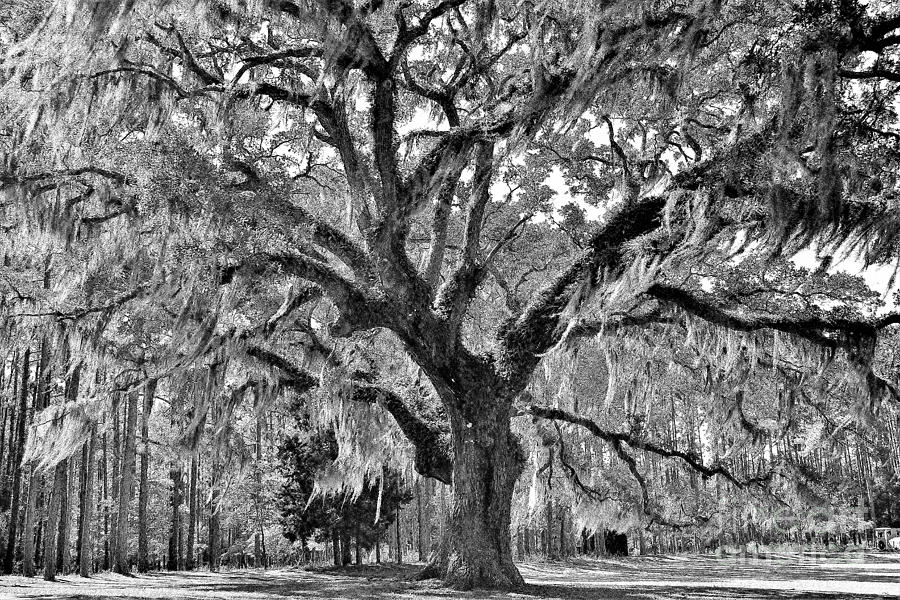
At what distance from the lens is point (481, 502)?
10734 millimetres

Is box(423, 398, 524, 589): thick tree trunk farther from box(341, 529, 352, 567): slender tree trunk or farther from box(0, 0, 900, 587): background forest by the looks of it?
box(341, 529, 352, 567): slender tree trunk

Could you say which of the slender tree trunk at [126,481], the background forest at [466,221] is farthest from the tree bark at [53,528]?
the background forest at [466,221]

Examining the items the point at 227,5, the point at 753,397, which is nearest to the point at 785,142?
the point at 227,5

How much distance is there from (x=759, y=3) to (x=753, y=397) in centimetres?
1071

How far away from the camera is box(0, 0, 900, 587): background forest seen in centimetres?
752

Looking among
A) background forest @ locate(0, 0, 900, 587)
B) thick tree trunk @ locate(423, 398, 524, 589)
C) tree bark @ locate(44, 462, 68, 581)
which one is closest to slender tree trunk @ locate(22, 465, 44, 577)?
tree bark @ locate(44, 462, 68, 581)

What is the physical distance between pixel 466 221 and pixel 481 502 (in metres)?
4.44

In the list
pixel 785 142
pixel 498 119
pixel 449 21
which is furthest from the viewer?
pixel 449 21

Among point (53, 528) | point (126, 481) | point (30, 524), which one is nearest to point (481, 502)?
point (53, 528)

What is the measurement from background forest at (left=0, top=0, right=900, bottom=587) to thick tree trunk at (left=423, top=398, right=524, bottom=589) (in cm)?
4

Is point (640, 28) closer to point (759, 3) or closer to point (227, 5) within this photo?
point (759, 3)

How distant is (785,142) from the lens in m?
7.06

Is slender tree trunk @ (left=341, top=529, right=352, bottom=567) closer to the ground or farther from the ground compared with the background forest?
closer to the ground

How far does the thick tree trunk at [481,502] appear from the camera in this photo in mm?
10406
